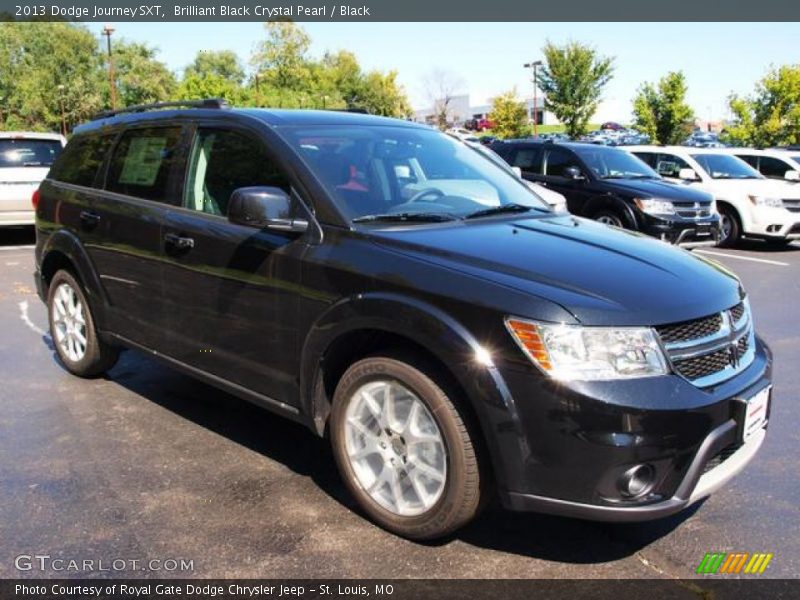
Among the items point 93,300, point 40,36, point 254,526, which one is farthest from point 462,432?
point 40,36

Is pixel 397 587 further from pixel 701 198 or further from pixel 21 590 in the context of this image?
pixel 701 198

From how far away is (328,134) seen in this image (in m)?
3.90

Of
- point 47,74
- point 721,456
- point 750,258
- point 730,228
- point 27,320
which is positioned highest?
point 47,74

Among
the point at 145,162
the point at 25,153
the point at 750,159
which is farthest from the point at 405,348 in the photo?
the point at 750,159

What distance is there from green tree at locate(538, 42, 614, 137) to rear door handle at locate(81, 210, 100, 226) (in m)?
34.1

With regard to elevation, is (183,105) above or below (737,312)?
above

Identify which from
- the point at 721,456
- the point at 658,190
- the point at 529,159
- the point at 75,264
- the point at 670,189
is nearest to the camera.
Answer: the point at 721,456

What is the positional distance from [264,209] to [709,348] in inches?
75.3

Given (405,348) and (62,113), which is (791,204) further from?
(62,113)

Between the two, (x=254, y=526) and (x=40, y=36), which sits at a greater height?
(x=40, y=36)

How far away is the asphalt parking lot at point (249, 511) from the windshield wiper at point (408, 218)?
1.29m

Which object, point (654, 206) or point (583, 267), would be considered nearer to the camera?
point (583, 267)

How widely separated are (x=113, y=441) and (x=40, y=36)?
7438cm

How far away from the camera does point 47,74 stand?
63.1 metres
